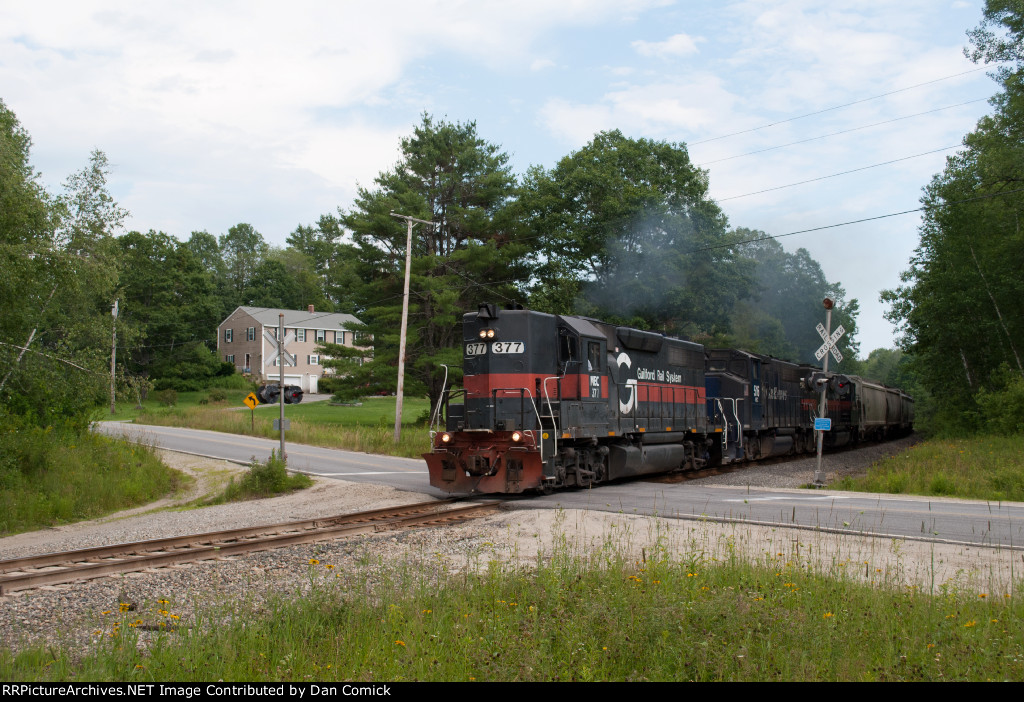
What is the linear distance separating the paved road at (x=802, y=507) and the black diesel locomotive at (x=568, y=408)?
2.40 feet

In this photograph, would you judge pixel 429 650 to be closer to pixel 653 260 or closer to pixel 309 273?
pixel 653 260

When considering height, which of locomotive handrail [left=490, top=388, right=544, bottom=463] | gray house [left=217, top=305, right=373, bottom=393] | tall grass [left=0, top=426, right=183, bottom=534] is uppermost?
gray house [left=217, top=305, right=373, bottom=393]

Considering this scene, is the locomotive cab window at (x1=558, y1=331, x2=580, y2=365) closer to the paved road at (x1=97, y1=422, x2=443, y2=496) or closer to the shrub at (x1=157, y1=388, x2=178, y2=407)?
the paved road at (x1=97, y1=422, x2=443, y2=496)

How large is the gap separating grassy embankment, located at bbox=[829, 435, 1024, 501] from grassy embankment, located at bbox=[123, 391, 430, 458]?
1469 cm

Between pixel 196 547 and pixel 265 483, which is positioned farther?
pixel 265 483

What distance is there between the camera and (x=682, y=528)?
10.2 metres

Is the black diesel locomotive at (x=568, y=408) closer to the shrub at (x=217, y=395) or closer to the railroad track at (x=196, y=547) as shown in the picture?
the railroad track at (x=196, y=547)

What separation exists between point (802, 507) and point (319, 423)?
99.9 ft

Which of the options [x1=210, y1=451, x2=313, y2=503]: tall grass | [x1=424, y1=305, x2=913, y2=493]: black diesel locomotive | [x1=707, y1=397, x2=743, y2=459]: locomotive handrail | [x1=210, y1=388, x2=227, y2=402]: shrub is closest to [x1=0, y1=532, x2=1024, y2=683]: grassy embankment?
[x1=424, y1=305, x2=913, y2=493]: black diesel locomotive

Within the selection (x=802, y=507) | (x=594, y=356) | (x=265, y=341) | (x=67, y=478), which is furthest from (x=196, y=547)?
(x=265, y=341)

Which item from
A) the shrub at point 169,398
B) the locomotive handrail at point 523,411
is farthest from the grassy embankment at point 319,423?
the locomotive handrail at point 523,411

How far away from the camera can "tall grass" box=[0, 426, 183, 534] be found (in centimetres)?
1672

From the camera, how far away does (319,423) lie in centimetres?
3872

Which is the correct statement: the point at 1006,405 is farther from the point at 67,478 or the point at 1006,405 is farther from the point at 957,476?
the point at 67,478
